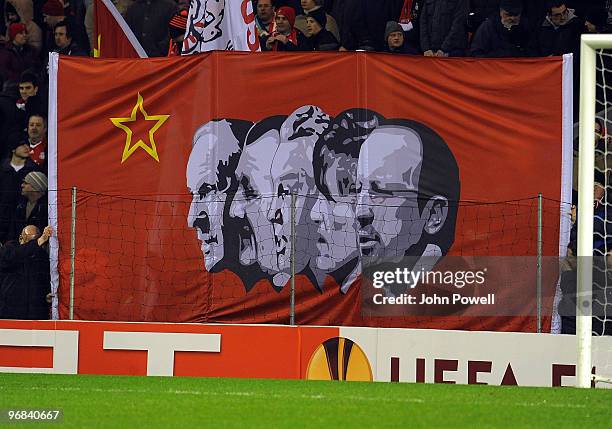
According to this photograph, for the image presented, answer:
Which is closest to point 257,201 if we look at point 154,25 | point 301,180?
point 301,180

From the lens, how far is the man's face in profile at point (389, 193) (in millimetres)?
12156

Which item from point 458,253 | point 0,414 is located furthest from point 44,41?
point 0,414

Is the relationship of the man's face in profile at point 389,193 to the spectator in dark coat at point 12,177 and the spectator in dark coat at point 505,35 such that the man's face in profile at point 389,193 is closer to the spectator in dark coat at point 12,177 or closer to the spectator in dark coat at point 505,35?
the spectator in dark coat at point 505,35

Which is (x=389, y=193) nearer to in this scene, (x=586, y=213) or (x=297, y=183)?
(x=297, y=183)

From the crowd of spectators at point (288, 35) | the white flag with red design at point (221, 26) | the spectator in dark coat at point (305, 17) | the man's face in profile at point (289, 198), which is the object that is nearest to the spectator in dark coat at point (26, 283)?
the crowd of spectators at point (288, 35)

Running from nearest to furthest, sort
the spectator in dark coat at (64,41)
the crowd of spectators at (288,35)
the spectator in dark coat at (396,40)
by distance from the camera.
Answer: the crowd of spectators at (288,35) → the spectator in dark coat at (396,40) → the spectator in dark coat at (64,41)

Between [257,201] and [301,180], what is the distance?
459 millimetres

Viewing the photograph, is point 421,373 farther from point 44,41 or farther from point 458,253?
point 44,41

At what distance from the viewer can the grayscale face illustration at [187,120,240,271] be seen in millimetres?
12531

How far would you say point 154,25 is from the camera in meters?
15.8

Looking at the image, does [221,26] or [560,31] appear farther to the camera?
[221,26]

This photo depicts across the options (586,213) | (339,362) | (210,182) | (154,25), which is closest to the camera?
(586,213)

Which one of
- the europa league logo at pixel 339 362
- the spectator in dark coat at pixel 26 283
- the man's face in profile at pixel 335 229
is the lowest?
the europa league logo at pixel 339 362

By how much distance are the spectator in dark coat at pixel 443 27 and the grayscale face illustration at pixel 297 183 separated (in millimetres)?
1982
